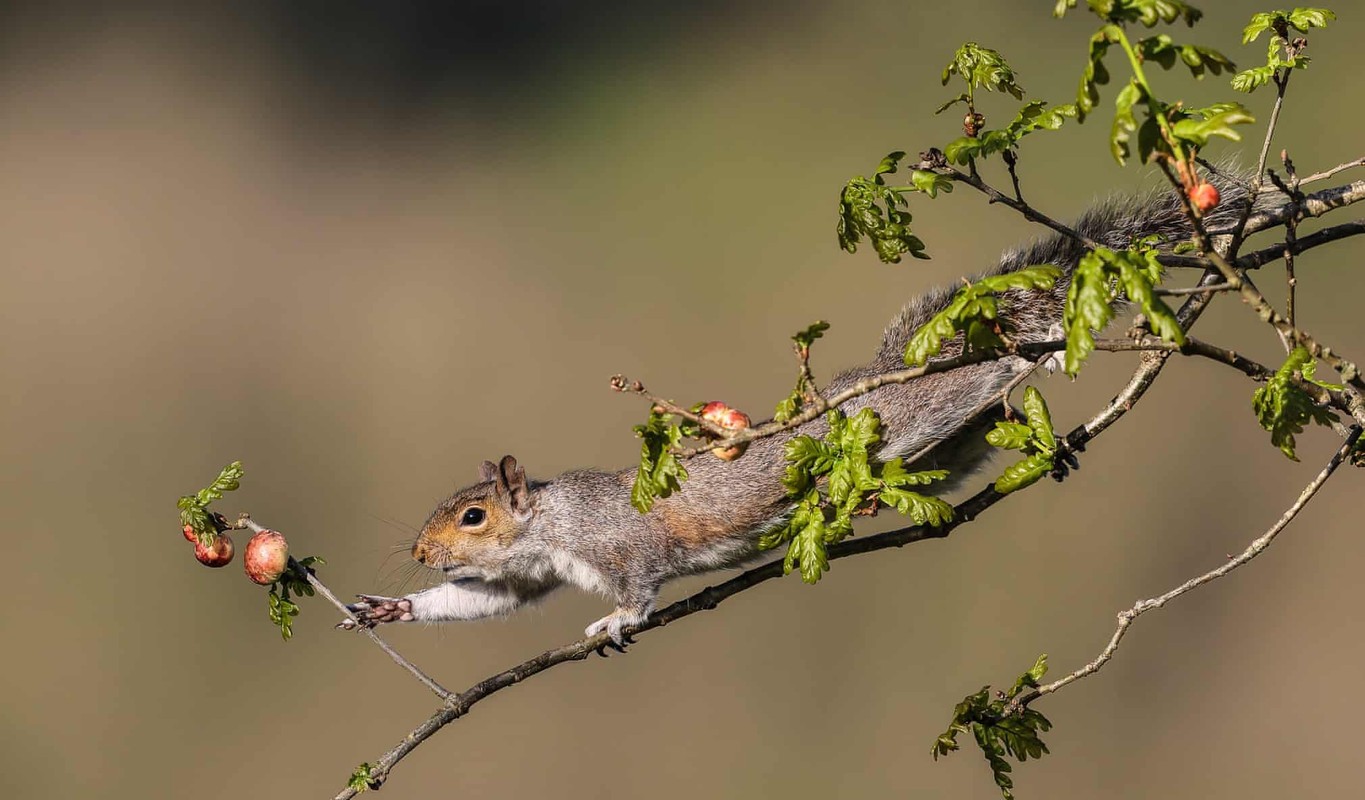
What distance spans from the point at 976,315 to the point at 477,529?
2.03m

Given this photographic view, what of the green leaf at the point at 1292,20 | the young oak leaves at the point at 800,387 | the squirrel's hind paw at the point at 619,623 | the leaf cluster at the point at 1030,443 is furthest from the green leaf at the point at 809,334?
the squirrel's hind paw at the point at 619,623

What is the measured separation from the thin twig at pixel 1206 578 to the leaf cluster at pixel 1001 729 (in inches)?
0.9

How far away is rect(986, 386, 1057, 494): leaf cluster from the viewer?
6.68ft

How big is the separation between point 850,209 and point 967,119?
0.29 metres

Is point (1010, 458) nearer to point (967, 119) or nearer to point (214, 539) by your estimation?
point (967, 119)

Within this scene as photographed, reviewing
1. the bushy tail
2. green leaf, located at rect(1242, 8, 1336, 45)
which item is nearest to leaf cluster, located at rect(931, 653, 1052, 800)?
the bushy tail

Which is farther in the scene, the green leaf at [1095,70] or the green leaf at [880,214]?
the green leaf at [880,214]

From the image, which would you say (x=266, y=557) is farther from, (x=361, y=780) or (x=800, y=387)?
(x=800, y=387)

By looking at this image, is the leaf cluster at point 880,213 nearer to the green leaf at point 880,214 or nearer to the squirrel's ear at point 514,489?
the green leaf at point 880,214

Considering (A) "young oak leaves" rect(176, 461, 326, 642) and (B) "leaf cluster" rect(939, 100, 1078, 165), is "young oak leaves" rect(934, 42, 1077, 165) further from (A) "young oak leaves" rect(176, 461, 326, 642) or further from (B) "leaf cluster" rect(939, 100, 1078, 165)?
(A) "young oak leaves" rect(176, 461, 326, 642)

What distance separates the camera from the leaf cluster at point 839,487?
1973mm

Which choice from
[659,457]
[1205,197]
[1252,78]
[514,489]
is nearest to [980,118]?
[1252,78]

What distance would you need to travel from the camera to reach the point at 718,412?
220 centimetres

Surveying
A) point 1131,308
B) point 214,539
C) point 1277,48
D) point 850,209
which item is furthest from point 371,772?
point 1277,48
